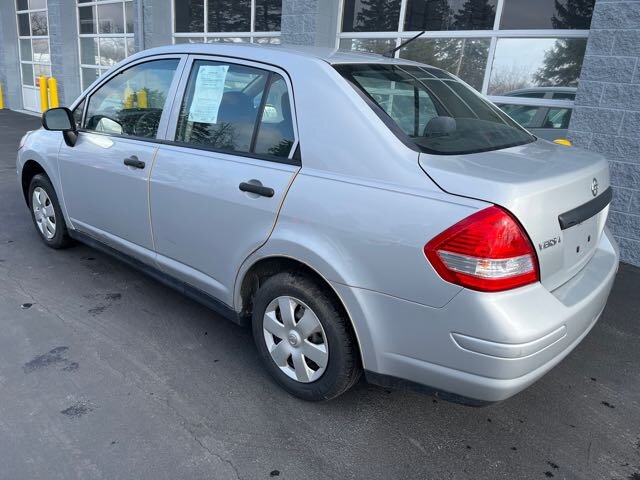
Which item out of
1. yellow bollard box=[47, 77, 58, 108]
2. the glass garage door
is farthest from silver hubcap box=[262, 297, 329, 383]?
the glass garage door

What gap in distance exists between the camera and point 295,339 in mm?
2570

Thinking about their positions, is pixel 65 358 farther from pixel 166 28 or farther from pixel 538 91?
pixel 166 28

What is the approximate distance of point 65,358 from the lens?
117 inches

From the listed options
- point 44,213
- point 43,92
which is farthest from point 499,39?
point 43,92

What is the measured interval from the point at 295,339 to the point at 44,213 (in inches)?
123

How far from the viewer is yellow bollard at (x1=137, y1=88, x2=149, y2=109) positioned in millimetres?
3393

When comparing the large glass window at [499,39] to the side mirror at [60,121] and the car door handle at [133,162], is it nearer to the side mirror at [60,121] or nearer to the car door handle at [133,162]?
the car door handle at [133,162]

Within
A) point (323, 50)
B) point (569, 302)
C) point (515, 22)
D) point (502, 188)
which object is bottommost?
point (569, 302)

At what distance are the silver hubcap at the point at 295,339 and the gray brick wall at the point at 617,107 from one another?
150 inches

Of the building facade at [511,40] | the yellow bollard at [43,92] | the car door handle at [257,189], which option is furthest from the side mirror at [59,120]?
the yellow bollard at [43,92]

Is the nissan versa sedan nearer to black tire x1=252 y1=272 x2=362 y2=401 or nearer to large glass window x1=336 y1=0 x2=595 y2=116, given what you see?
black tire x1=252 y1=272 x2=362 y2=401

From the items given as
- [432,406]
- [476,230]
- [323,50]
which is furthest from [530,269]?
[323,50]

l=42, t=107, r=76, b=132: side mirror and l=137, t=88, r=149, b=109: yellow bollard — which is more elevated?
l=137, t=88, r=149, b=109: yellow bollard

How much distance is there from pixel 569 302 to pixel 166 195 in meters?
2.24
